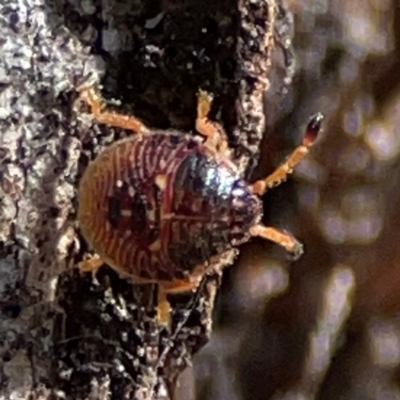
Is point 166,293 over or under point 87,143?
under

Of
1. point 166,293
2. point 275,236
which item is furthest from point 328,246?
point 166,293

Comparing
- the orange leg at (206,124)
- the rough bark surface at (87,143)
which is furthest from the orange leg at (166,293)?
the orange leg at (206,124)

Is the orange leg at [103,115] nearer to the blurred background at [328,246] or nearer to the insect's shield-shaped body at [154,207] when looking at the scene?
the insect's shield-shaped body at [154,207]

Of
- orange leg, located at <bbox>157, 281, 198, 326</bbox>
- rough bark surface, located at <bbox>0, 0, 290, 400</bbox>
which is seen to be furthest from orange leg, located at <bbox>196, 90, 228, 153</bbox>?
orange leg, located at <bbox>157, 281, 198, 326</bbox>

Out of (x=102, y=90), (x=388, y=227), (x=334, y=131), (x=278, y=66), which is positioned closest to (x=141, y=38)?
(x=102, y=90)

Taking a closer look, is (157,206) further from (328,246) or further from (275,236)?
(328,246)
